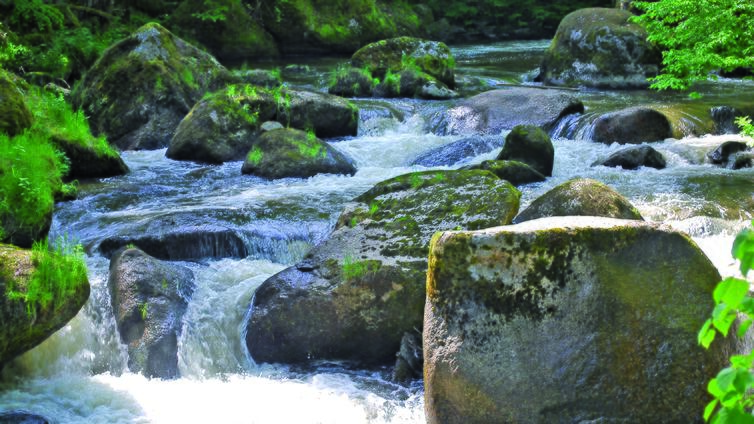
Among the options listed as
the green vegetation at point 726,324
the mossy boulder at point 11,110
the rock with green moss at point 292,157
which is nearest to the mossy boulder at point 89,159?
the mossy boulder at point 11,110

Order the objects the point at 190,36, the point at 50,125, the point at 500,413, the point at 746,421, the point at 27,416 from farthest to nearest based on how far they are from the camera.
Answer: the point at 190,36
the point at 50,125
the point at 27,416
the point at 500,413
the point at 746,421

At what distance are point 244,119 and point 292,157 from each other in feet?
6.50

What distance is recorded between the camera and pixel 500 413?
4.30 metres

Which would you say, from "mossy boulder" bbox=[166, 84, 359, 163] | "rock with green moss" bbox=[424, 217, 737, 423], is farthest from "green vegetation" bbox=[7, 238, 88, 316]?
"mossy boulder" bbox=[166, 84, 359, 163]

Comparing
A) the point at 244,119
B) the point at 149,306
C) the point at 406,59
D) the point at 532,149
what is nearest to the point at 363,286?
the point at 149,306

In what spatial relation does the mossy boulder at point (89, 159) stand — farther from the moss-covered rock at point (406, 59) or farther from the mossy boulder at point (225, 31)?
the mossy boulder at point (225, 31)

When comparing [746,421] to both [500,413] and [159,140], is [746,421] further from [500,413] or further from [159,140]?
[159,140]

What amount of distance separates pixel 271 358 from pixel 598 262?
8.69 ft

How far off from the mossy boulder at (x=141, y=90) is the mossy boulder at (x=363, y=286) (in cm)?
691

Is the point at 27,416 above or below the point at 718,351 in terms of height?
below

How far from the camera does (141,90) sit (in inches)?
511

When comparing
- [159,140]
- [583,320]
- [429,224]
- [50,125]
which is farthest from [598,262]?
[159,140]

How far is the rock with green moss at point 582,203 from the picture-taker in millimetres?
6566

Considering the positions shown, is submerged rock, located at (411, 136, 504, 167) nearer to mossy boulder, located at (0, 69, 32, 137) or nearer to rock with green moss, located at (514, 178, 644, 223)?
rock with green moss, located at (514, 178, 644, 223)
